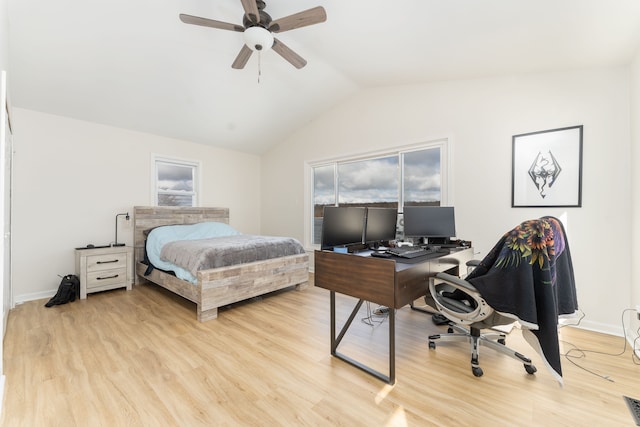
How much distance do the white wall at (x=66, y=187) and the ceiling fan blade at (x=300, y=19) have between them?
3114 millimetres

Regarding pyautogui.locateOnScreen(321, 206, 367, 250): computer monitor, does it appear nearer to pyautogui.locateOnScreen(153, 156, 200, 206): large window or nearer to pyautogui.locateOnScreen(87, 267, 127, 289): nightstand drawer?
pyautogui.locateOnScreen(87, 267, 127, 289): nightstand drawer

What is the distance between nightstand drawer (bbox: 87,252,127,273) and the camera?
338 centimetres

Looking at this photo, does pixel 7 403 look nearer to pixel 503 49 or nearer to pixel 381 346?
pixel 381 346

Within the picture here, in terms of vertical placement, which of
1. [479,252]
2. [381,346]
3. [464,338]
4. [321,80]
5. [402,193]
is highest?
[321,80]

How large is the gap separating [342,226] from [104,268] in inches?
134

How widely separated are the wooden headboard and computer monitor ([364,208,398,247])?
3.49 meters

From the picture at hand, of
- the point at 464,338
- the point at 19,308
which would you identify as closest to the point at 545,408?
the point at 464,338

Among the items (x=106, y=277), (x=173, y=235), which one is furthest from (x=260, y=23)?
(x=106, y=277)

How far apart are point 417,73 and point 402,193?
1.53 metres

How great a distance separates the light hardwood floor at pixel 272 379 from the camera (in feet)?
4.75

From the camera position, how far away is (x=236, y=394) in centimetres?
163

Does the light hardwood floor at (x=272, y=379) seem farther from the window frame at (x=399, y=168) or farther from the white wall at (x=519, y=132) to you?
the window frame at (x=399, y=168)

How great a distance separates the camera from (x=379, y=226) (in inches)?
92.4

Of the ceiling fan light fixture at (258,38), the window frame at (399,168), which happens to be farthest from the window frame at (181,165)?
the ceiling fan light fixture at (258,38)
